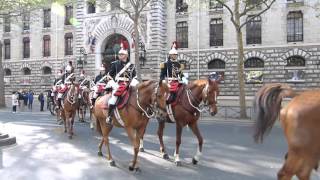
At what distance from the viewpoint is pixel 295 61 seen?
37.5 metres

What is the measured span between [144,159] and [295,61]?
28610 millimetres

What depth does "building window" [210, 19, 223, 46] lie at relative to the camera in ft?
133

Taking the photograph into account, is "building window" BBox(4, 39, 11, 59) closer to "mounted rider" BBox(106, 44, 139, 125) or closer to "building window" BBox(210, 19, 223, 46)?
"building window" BBox(210, 19, 223, 46)

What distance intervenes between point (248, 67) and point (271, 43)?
282 cm

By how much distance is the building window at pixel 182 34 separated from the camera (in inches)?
1654

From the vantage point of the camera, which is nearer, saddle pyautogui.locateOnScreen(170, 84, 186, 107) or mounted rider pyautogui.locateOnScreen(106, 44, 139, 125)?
mounted rider pyautogui.locateOnScreen(106, 44, 139, 125)

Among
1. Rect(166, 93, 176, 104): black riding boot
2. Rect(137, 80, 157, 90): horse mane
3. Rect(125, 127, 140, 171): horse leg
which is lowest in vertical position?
Rect(125, 127, 140, 171): horse leg

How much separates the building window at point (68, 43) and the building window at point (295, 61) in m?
23.1

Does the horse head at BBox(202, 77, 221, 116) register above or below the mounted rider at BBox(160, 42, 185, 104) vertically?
below

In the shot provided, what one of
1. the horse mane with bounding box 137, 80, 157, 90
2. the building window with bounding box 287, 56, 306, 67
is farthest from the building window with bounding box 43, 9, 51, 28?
the horse mane with bounding box 137, 80, 157, 90

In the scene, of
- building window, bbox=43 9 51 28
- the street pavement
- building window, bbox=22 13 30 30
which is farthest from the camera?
building window, bbox=43 9 51 28

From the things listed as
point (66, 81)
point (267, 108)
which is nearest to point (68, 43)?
Answer: point (66, 81)

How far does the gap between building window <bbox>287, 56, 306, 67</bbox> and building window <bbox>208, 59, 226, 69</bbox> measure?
18.8 ft

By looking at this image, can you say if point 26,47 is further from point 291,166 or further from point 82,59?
point 291,166
